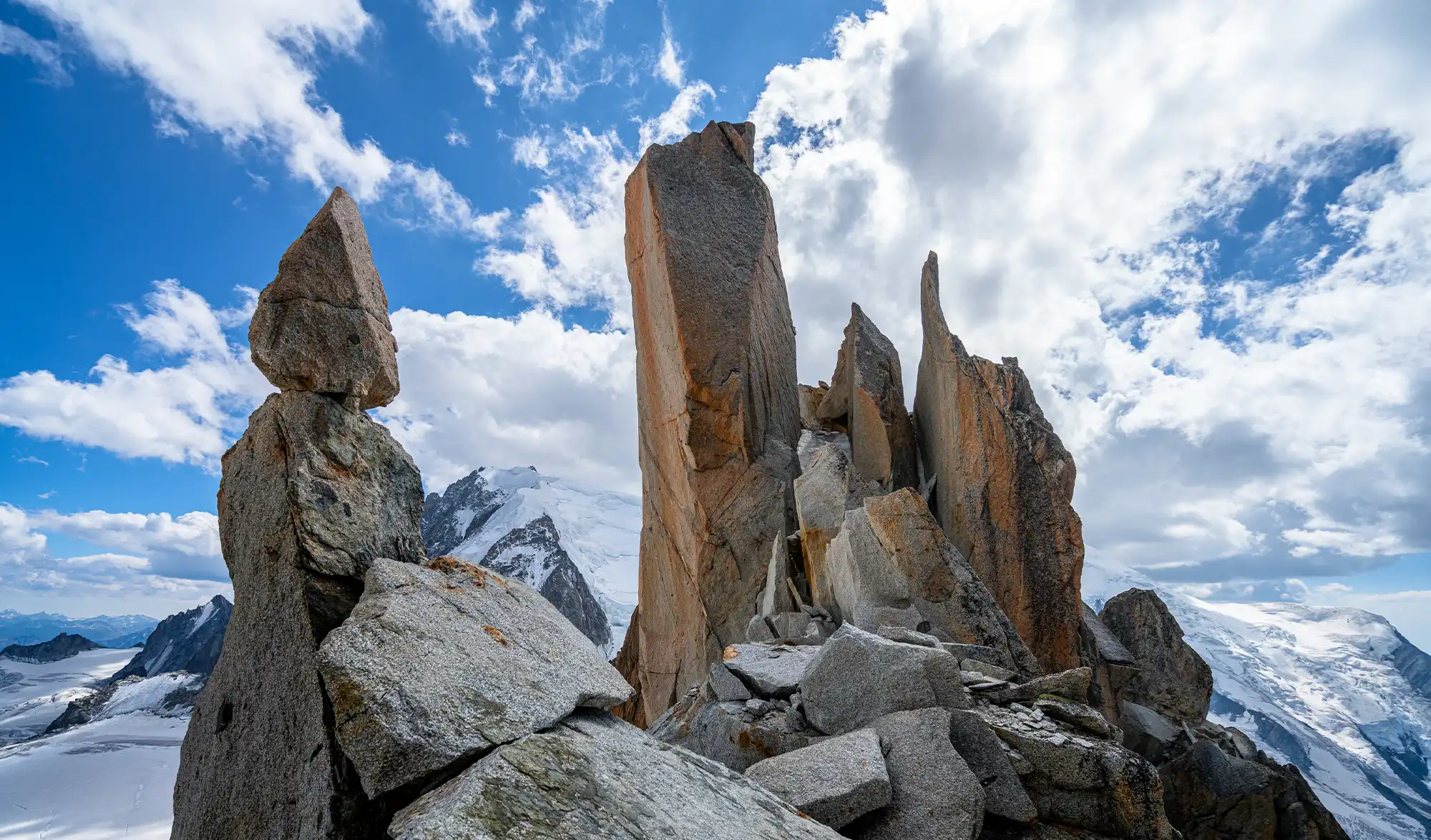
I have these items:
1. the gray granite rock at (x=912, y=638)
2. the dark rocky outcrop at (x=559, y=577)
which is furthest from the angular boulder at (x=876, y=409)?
the dark rocky outcrop at (x=559, y=577)

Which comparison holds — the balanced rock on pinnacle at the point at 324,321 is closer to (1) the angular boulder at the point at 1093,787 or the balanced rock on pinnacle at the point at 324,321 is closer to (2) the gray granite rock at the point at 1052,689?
(1) the angular boulder at the point at 1093,787

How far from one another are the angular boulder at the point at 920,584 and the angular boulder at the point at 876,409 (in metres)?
9.34

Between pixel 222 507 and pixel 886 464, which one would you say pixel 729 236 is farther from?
pixel 222 507

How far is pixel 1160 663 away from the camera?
2627 centimetres

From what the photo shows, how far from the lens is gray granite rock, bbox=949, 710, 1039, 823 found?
8289mm

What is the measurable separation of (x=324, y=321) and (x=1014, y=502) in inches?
767

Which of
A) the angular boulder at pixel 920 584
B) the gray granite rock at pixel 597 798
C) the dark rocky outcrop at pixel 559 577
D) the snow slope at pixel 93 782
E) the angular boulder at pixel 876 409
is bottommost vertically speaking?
the snow slope at pixel 93 782

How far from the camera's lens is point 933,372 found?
2717 cm

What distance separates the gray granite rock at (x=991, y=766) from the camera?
8289 mm

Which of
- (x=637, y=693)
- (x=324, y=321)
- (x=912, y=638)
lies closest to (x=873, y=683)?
(x=912, y=638)

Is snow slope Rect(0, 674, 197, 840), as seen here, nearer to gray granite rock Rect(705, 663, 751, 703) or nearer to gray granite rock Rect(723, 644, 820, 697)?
gray granite rock Rect(723, 644, 820, 697)

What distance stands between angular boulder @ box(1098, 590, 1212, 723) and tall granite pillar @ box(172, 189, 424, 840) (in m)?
25.8

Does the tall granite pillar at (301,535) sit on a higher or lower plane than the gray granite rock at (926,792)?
higher

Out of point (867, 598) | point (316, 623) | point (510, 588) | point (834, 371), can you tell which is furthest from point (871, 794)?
point (834, 371)
